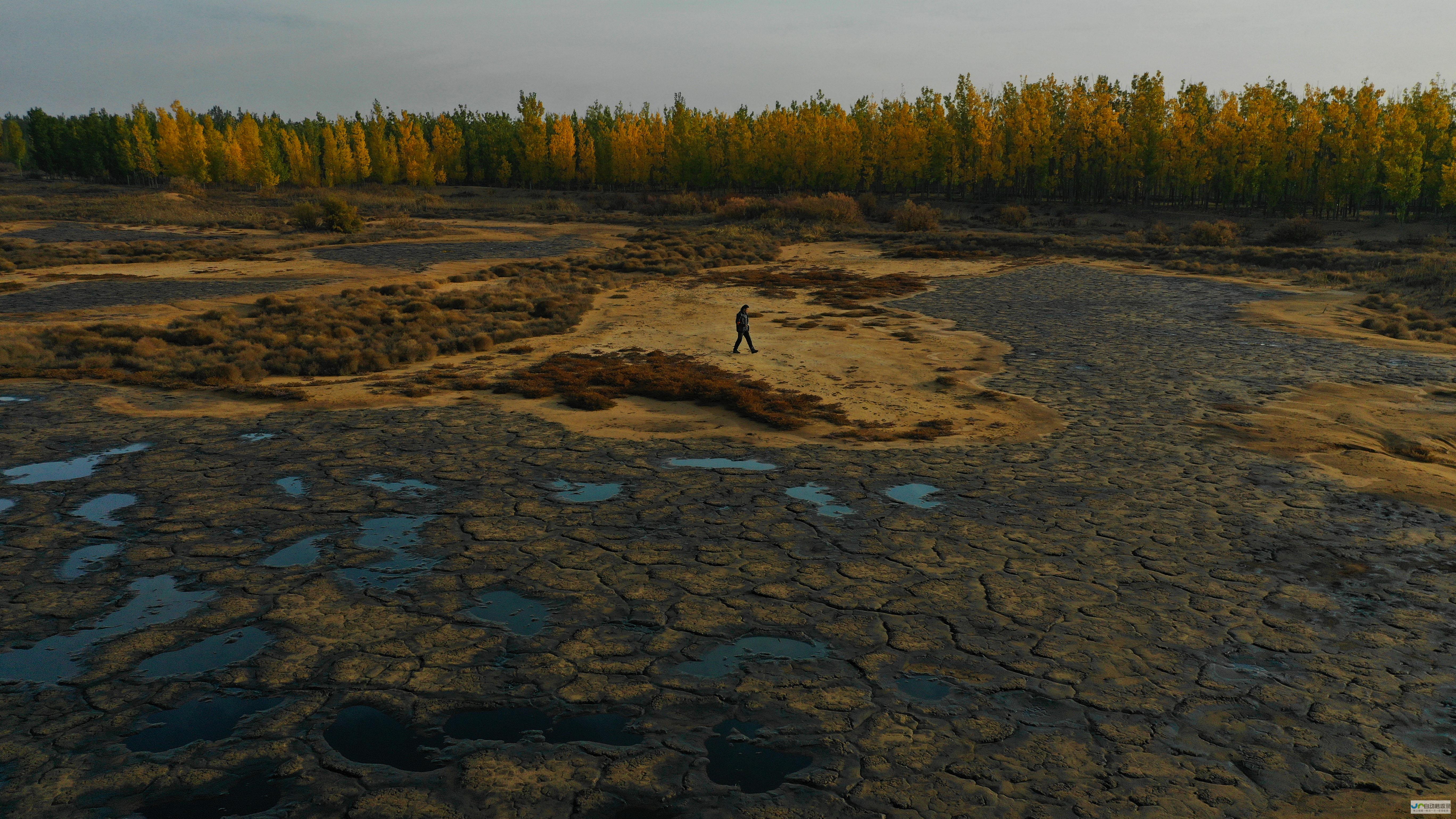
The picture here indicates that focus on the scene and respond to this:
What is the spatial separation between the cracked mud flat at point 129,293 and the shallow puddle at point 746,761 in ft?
108

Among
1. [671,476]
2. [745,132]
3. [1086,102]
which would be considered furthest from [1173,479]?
[745,132]

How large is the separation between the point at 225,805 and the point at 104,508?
7596mm

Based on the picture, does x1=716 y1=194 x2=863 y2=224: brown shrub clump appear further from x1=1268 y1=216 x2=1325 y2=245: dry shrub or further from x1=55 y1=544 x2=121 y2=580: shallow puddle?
x1=55 y1=544 x2=121 y2=580: shallow puddle

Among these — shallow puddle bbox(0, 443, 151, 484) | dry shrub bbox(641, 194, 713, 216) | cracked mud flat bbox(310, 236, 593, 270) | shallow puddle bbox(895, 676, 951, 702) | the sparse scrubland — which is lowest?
shallow puddle bbox(895, 676, 951, 702)

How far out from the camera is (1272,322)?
27.4 metres

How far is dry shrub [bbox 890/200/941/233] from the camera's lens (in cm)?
6281

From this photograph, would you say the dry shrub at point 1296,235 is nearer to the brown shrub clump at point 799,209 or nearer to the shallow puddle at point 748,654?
the brown shrub clump at point 799,209

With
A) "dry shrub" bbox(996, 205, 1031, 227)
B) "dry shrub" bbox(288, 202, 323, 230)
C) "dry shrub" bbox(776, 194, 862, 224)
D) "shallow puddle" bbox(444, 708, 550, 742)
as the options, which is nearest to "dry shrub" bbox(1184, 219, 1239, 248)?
"dry shrub" bbox(996, 205, 1031, 227)

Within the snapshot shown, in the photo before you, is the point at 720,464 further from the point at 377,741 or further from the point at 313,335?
the point at 313,335

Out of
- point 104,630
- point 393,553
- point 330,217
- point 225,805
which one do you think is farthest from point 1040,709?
point 330,217

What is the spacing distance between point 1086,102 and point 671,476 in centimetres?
8077

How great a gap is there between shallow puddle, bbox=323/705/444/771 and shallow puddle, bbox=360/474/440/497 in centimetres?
545

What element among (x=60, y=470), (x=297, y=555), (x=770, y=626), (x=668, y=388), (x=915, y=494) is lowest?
(x=770, y=626)

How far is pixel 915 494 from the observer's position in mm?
12492
